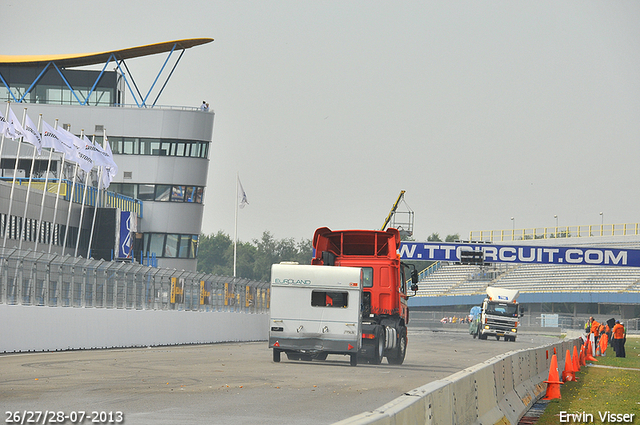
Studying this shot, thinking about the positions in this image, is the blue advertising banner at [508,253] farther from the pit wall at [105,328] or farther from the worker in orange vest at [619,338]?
the worker in orange vest at [619,338]

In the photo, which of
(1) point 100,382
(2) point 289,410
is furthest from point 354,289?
(2) point 289,410

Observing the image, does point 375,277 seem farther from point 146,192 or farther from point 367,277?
point 146,192

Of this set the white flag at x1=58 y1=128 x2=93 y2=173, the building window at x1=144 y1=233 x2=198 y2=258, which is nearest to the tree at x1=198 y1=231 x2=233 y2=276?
the building window at x1=144 y1=233 x2=198 y2=258

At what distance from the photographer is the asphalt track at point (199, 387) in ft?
37.5

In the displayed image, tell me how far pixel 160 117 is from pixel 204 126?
3.64 meters

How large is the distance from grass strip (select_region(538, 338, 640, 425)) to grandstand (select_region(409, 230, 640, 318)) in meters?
56.7

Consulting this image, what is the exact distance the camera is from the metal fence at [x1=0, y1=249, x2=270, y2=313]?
24172mm

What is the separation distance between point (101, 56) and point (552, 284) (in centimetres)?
5276

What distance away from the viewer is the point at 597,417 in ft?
42.9

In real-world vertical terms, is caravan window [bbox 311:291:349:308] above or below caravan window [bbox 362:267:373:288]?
below

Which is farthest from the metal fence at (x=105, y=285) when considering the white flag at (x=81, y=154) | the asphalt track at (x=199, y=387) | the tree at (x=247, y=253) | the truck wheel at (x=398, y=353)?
the tree at (x=247, y=253)

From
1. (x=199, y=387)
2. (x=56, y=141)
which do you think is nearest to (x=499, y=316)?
(x=56, y=141)

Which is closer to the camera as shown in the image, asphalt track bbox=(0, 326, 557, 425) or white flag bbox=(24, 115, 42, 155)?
asphalt track bbox=(0, 326, 557, 425)

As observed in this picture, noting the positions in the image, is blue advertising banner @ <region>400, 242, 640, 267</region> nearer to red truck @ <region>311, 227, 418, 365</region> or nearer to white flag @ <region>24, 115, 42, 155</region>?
white flag @ <region>24, 115, 42, 155</region>
